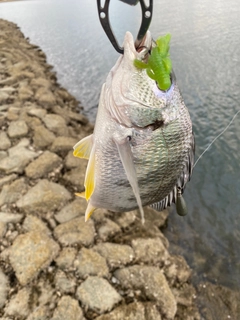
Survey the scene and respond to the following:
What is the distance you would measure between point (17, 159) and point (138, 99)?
375 centimetres

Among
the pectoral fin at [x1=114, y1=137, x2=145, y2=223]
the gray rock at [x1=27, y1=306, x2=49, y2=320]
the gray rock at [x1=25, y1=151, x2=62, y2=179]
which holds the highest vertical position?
the pectoral fin at [x1=114, y1=137, x2=145, y2=223]

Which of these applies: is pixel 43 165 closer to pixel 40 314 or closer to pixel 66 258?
pixel 66 258

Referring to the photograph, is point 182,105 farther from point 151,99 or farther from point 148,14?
point 148,14

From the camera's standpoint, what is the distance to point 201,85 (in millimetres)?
9234

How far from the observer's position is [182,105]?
1.63 metres

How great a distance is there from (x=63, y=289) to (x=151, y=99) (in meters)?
2.44

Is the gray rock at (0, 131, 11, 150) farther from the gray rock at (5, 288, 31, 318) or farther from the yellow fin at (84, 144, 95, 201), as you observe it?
the yellow fin at (84, 144, 95, 201)

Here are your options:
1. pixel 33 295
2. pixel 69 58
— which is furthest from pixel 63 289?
pixel 69 58

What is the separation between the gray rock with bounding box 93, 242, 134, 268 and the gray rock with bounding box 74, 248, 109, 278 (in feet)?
0.28

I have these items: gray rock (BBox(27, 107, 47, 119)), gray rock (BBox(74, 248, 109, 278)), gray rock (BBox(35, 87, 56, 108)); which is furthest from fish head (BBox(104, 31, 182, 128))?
gray rock (BBox(35, 87, 56, 108))

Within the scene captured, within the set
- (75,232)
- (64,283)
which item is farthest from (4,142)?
(64,283)

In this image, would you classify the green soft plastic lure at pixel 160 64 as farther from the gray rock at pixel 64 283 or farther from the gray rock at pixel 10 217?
the gray rock at pixel 10 217

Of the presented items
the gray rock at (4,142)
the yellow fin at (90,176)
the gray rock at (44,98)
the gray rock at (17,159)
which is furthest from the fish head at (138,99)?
the gray rock at (44,98)

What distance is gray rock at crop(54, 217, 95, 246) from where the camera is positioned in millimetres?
3750
